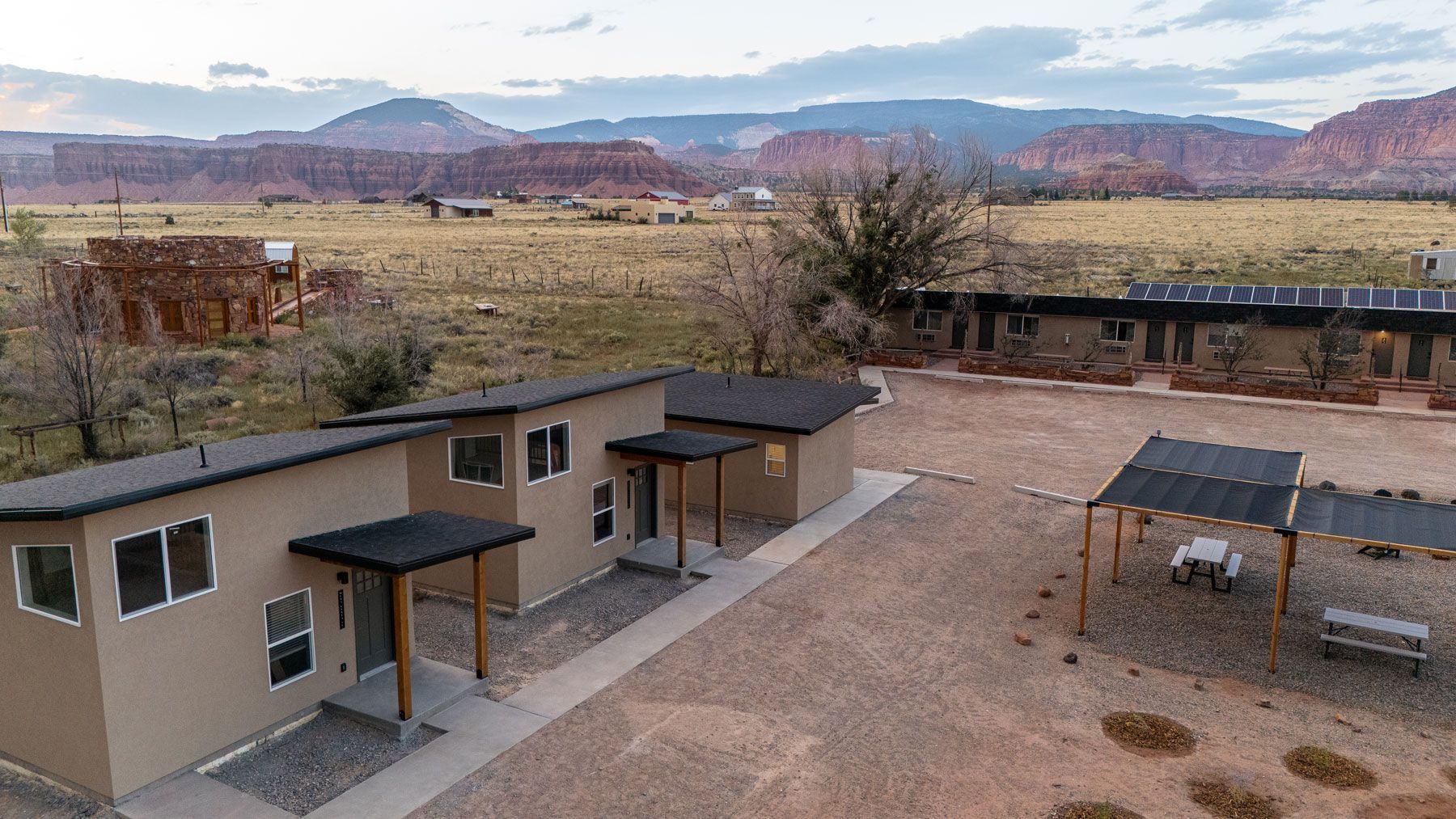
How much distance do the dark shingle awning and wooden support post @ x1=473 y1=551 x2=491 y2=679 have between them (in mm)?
322

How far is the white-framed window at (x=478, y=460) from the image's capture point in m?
14.7

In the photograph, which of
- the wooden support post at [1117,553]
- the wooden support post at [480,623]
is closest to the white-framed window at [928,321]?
the wooden support post at [1117,553]

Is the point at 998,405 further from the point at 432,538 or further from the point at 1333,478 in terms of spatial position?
the point at 432,538

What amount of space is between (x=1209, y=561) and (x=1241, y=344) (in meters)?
21.8

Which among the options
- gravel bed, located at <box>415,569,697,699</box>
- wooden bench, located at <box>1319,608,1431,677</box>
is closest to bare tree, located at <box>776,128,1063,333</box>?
gravel bed, located at <box>415,569,697,699</box>

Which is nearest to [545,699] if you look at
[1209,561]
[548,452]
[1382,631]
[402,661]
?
[402,661]

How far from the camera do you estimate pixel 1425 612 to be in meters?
15.1

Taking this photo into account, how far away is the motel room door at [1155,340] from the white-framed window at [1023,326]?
4090 mm

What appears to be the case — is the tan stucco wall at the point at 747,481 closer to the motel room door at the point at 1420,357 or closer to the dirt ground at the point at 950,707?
the dirt ground at the point at 950,707

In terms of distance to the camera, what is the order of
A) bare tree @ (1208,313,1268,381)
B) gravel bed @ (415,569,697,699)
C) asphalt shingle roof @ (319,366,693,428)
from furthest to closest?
1. bare tree @ (1208,313,1268,381)
2. asphalt shingle roof @ (319,366,693,428)
3. gravel bed @ (415,569,697,699)

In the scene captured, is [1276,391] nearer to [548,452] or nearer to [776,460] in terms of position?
[776,460]

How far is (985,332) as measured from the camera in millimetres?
40594

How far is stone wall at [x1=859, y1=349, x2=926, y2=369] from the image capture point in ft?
127

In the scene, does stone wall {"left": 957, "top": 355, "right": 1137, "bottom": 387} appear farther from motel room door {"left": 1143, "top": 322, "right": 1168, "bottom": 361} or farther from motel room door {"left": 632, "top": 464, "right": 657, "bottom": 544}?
motel room door {"left": 632, "top": 464, "right": 657, "bottom": 544}
